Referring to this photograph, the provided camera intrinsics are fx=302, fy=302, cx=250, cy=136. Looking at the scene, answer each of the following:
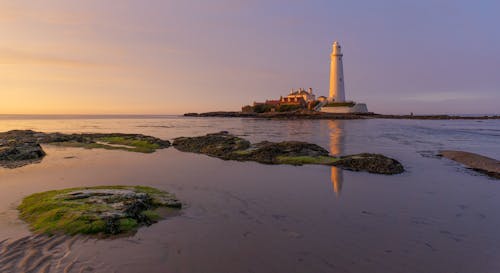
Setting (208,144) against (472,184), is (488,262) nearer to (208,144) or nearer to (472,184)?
(472,184)

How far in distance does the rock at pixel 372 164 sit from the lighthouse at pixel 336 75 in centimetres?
7128

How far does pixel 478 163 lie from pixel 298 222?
11964mm

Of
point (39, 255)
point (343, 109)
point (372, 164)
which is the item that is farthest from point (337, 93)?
point (39, 255)

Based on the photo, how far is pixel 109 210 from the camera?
689 cm

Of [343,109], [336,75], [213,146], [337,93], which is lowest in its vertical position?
[213,146]

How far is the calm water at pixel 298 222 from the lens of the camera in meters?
4.97

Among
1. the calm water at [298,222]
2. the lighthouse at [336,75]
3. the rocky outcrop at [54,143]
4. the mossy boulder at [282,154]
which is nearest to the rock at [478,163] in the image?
the calm water at [298,222]

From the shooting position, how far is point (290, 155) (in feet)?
51.2

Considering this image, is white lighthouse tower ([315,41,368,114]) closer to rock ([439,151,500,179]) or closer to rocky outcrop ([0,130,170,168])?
rocky outcrop ([0,130,170,168])

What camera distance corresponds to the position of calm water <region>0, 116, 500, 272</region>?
16.3ft

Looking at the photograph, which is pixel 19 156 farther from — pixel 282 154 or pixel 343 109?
pixel 343 109

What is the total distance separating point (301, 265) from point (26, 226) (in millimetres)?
5698

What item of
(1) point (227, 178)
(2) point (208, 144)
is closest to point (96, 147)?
(2) point (208, 144)

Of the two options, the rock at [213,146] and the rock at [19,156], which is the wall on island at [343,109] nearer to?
the rock at [213,146]
